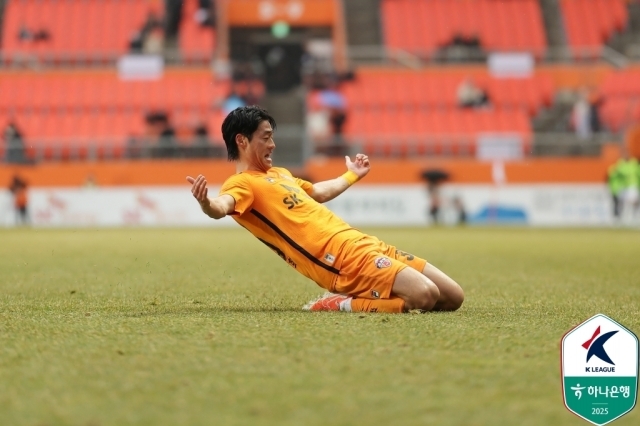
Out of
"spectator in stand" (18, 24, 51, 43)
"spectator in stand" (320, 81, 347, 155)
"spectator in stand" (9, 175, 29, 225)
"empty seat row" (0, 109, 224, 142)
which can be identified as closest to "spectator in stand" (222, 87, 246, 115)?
"empty seat row" (0, 109, 224, 142)

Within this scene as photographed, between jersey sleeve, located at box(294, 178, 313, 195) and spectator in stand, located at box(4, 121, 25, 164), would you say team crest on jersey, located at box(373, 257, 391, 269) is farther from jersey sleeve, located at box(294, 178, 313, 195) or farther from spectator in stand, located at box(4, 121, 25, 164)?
spectator in stand, located at box(4, 121, 25, 164)

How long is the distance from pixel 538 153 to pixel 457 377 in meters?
23.3

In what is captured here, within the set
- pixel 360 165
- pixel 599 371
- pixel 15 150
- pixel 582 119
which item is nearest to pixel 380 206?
pixel 582 119

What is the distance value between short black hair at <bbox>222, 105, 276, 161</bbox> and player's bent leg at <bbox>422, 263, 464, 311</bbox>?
1.45m

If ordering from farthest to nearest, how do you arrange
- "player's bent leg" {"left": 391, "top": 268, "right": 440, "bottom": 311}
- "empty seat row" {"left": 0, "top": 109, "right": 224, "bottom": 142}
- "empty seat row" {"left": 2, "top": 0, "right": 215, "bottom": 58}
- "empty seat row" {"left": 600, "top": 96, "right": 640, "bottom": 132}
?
"empty seat row" {"left": 2, "top": 0, "right": 215, "bottom": 58} → "empty seat row" {"left": 0, "top": 109, "right": 224, "bottom": 142} → "empty seat row" {"left": 600, "top": 96, "right": 640, "bottom": 132} → "player's bent leg" {"left": 391, "top": 268, "right": 440, "bottom": 311}

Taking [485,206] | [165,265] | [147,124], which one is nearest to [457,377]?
[165,265]

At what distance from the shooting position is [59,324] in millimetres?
5984

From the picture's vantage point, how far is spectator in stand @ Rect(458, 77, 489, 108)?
1194 inches

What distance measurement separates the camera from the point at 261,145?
6.67 metres

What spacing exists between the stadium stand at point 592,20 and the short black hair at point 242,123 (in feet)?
94.1

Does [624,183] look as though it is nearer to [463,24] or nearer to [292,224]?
[463,24]

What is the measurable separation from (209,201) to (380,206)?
19.9 m

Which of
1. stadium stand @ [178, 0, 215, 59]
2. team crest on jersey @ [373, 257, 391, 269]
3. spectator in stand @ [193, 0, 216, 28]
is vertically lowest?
team crest on jersey @ [373, 257, 391, 269]

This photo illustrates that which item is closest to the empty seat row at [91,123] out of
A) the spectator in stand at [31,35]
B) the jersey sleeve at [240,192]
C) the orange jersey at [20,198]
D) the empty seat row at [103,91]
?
the empty seat row at [103,91]
